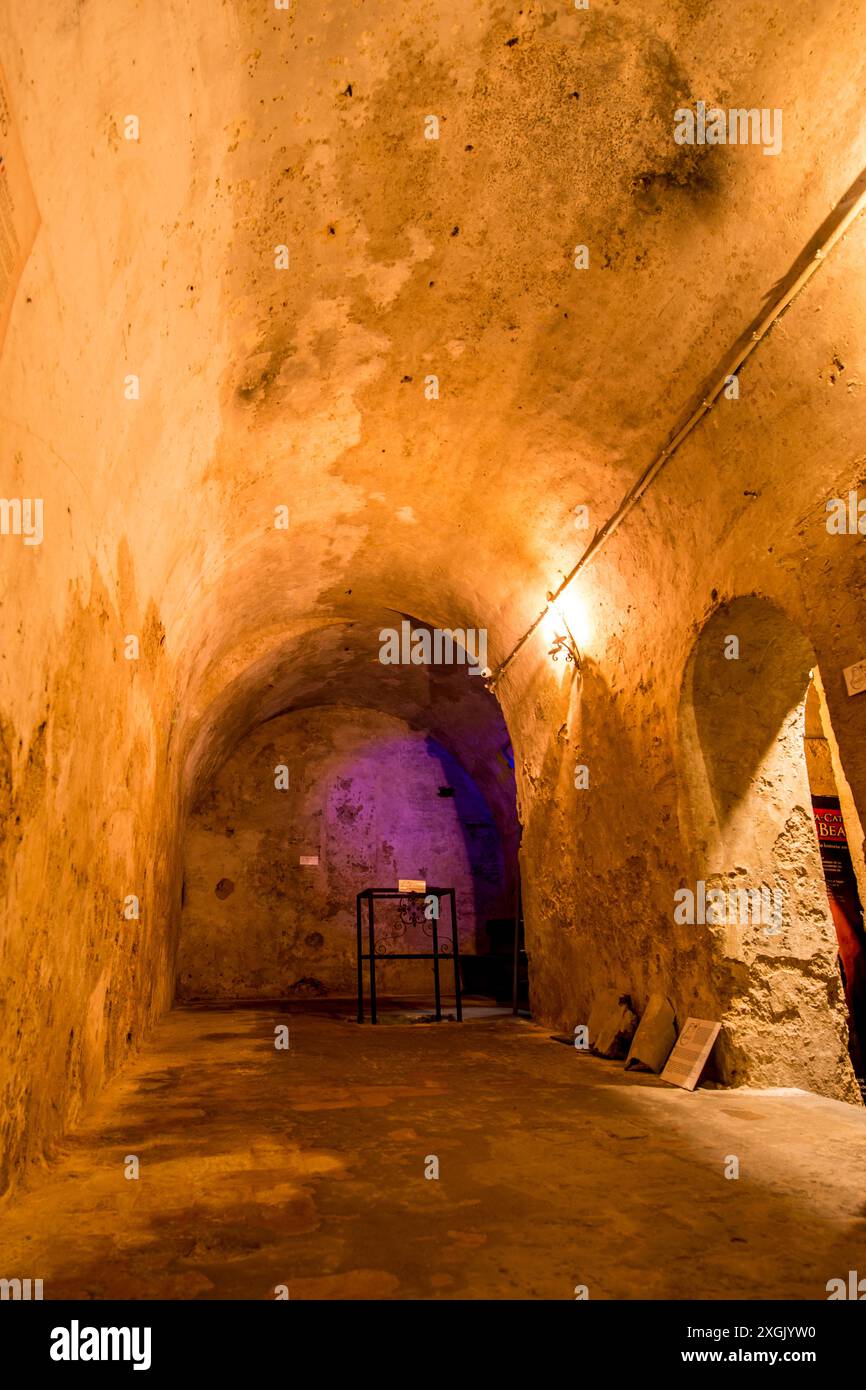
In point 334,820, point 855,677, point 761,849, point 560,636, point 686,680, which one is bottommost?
point 334,820

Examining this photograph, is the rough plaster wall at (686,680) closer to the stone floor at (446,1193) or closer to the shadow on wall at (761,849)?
the shadow on wall at (761,849)

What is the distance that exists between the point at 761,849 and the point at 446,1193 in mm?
2723

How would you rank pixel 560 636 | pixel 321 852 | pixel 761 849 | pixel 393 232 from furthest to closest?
pixel 321 852 → pixel 560 636 → pixel 761 849 → pixel 393 232

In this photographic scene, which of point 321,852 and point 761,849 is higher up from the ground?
point 761,849

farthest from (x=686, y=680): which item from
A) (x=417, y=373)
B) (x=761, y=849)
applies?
(x=417, y=373)

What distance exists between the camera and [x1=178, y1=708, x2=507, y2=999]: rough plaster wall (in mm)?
11094

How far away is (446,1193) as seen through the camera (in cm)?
249

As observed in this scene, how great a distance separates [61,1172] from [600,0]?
428 centimetres

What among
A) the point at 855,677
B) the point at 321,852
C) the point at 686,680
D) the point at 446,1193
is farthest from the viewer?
the point at 321,852

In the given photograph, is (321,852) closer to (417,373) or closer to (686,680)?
(686,680)

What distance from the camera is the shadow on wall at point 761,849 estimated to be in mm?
4191

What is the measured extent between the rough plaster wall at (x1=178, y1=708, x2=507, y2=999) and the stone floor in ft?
22.3

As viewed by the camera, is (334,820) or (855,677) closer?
(855,677)

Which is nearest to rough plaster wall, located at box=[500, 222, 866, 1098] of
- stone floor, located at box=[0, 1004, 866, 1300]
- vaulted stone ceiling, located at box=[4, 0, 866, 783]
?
vaulted stone ceiling, located at box=[4, 0, 866, 783]
